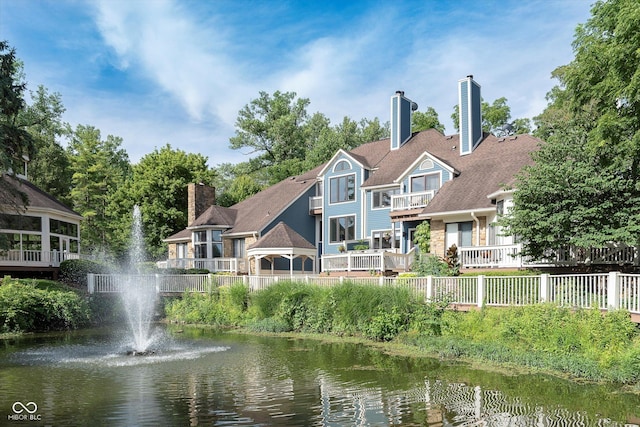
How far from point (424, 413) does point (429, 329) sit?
7.29 metres

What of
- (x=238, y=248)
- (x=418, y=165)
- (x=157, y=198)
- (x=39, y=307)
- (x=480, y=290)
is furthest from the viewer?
(x=157, y=198)

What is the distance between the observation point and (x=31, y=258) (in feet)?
90.0

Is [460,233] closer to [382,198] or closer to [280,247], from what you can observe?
[382,198]

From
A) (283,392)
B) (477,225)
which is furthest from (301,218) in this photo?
(283,392)

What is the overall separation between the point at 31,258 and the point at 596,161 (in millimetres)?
27480

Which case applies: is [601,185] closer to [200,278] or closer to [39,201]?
[200,278]

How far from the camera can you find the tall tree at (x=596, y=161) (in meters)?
14.8

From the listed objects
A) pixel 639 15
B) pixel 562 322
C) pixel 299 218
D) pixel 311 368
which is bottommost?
pixel 311 368

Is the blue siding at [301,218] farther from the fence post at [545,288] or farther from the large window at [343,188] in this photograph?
the fence post at [545,288]

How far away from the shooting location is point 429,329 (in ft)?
52.3

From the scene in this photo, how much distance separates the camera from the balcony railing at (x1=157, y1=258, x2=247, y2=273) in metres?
32.3

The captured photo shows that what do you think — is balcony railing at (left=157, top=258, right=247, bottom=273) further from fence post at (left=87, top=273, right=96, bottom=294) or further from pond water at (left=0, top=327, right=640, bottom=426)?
pond water at (left=0, top=327, right=640, bottom=426)

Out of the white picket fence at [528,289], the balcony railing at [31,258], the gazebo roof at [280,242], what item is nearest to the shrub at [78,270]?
the balcony railing at [31,258]

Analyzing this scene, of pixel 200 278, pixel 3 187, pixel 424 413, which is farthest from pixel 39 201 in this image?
pixel 424 413
